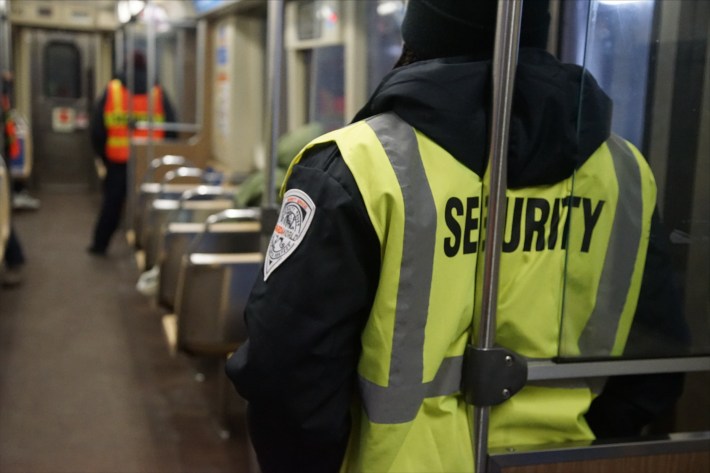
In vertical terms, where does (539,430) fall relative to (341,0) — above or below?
below

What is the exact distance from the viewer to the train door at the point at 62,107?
35.3 ft

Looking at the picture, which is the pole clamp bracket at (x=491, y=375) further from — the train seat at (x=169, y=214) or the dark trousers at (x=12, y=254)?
the dark trousers at (x=12, y=254)

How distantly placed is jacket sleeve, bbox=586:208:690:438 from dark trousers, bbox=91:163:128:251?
5560mm

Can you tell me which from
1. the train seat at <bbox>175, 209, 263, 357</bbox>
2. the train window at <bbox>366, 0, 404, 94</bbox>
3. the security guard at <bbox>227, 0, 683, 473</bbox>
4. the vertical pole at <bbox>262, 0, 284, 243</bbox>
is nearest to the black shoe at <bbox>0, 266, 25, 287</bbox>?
the train seat at <bbox>175, 209, 263, 357</bbox>

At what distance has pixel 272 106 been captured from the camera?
2.14 metres

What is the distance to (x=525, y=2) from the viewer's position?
4.35 ft

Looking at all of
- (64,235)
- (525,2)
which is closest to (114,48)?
(64,235)

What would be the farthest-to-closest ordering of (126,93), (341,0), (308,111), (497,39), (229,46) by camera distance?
(126,93) → (229,46) → (308,111) → (341,0) → (497,39)

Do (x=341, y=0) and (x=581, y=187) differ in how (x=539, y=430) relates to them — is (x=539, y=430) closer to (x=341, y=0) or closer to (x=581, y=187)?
(x=581, y=187)

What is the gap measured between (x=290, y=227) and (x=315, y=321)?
15 centimetres

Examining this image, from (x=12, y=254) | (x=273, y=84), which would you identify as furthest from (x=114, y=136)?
(x=273, y=84)

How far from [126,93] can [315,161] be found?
5940mm

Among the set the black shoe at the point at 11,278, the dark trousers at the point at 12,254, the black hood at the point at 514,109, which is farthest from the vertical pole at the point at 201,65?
the black hood at the point at 514,109

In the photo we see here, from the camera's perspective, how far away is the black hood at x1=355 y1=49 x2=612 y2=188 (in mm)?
1222
